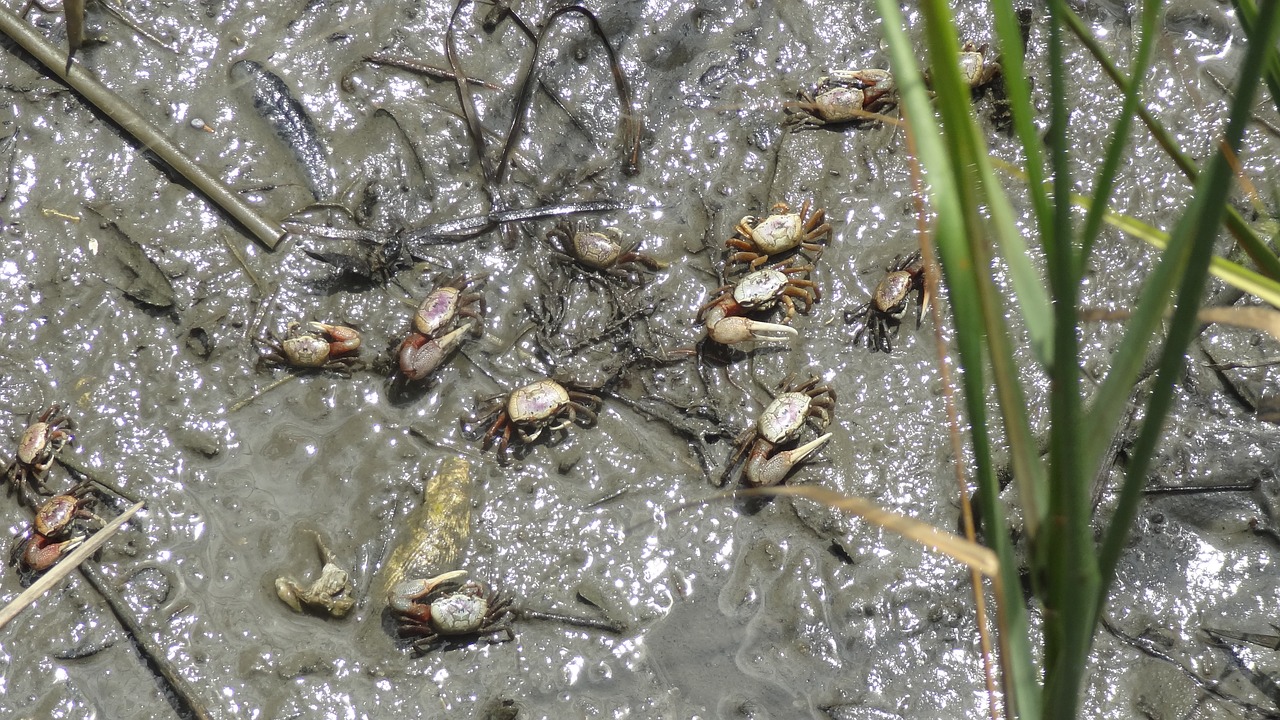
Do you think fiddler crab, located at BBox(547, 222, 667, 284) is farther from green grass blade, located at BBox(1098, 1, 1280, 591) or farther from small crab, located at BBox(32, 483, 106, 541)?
green grass blade, located at BBox(1098, 1, 1280, 591)

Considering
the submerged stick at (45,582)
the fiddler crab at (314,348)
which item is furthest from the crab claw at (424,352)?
the submerged stick at (45,582)

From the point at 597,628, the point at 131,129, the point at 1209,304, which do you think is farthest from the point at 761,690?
the point at 131,129

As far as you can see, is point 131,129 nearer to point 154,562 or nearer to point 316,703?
point 154,562

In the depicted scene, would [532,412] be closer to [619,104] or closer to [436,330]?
[436,330]

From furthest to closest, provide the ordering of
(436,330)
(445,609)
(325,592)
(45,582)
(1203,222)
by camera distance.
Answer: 1. (436,330)
2. (325,592)
3. (445,609)
4. (45,582)
5. (1203,222)

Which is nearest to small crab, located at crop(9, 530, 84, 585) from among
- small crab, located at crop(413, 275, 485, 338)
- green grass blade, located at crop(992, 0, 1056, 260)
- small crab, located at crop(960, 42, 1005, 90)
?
small crab, located at crop(413, 275, 485, 338)

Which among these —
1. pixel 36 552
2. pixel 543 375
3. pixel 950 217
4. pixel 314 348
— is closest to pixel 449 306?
pixel 543 375

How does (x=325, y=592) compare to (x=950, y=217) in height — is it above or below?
above
